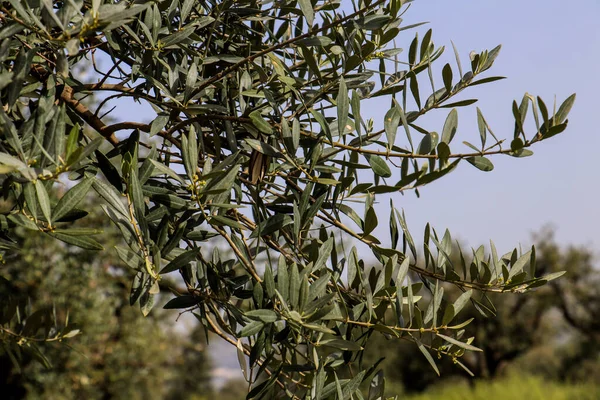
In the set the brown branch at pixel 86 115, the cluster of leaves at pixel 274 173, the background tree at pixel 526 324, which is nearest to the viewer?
the cluster of leaves at pixel 274 173

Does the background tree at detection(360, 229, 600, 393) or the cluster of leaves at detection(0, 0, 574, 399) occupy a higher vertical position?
the cluster of leaves at detection(0, 0, 574, 399)

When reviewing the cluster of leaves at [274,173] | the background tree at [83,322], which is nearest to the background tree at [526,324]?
the background tree at [83,322]

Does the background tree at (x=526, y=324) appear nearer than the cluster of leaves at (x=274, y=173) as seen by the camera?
No

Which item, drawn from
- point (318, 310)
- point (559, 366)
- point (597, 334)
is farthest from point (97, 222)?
point (559, 366)

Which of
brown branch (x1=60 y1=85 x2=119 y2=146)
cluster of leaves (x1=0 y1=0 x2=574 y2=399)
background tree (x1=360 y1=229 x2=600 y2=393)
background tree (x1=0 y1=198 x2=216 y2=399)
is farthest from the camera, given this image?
background tree (x1=360 y1=229 x2=600 y2=393)

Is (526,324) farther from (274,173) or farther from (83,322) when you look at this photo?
(274,173)

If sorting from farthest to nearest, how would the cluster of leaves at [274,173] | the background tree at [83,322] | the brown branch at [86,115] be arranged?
the background tree at [83,322] < the brown branch at [86,115] < the cluster of leaves at [274,173]

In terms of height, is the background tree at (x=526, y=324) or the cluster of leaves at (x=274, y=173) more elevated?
the cluster of leaves at (x=274, y=173)

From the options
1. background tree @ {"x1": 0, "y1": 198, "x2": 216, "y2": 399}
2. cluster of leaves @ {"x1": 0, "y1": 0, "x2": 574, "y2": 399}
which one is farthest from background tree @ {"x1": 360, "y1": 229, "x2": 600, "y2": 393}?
cluster of leaves @ {"x1": 0, "y1": 0, "x2": 574, "y2": 399}

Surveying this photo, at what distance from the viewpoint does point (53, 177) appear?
103 cm

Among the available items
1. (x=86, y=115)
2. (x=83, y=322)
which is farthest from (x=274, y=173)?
(x=83, y=322)

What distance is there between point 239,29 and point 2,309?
1.31 meters

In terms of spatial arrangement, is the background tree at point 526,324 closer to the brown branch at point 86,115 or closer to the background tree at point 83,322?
the background tree at point 83,322

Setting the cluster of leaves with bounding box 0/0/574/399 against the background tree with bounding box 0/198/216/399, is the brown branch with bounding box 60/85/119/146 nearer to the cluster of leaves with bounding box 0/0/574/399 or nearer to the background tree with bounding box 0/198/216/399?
the cluster of leaves with bounding box 0/0/574/399
